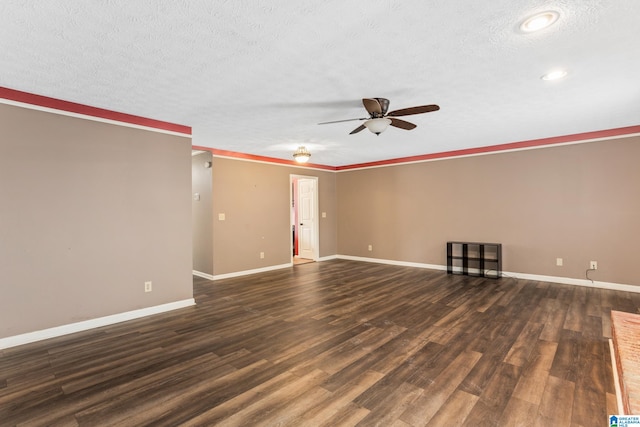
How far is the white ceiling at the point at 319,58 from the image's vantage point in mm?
1813

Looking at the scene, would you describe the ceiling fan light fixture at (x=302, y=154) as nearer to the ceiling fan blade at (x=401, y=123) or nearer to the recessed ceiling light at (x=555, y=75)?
the ceiling fan blade at (x=401, y=123)

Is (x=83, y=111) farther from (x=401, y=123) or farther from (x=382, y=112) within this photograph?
(x=401, y=123)

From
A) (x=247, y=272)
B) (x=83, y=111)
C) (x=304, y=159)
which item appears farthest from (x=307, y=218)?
(x=83, y=111)

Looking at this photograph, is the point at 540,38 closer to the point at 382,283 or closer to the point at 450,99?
the point at 450,99

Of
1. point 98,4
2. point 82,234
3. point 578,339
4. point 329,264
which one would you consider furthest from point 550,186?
point 82,234

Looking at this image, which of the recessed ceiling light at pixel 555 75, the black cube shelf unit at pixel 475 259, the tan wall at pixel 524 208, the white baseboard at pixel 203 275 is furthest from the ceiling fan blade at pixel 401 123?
the white baseboard at pixel 203 275

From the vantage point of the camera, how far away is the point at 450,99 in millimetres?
3262

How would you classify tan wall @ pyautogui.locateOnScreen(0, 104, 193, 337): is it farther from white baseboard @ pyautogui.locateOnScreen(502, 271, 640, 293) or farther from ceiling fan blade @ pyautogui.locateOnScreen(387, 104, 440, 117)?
white baseboard @ pyautogui.locateOnScreen(502, 271, 640, 293)

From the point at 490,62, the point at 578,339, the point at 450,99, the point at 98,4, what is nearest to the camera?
the point at 98,4

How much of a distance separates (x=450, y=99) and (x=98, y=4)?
3.12 metres

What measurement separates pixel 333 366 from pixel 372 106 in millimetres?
2415

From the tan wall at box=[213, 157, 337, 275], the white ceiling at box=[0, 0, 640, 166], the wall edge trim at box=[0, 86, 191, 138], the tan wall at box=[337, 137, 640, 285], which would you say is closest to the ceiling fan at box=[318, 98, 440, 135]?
→ the white ceiling at box=[0, 0, 640, 166]

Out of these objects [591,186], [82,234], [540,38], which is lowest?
[82,234]

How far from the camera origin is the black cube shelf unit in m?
5.60
